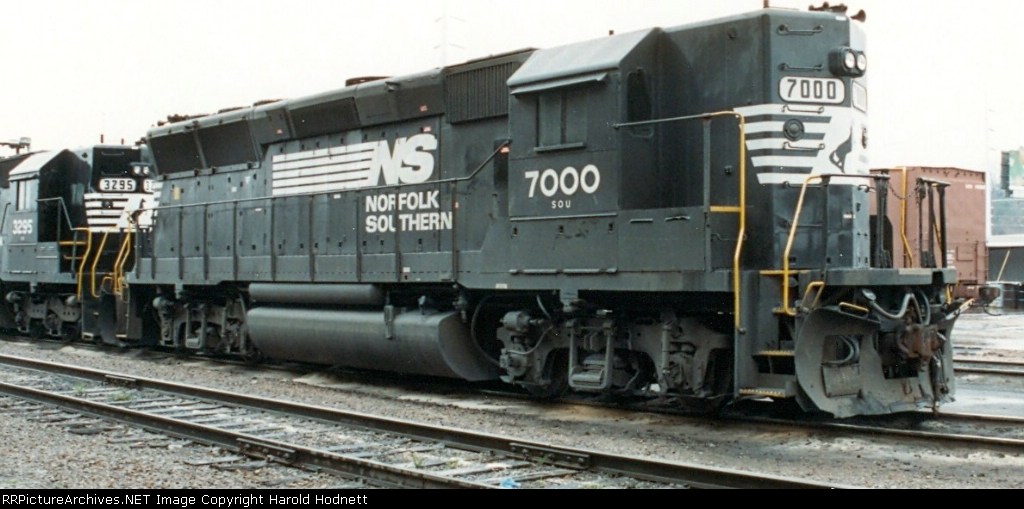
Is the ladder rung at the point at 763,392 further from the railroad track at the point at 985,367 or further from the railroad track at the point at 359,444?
the railroad track at the point at 985,367

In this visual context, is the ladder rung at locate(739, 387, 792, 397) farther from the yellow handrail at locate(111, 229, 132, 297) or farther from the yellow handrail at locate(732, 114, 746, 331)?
the yellow handrail at locate(111, 229, 132, 297)

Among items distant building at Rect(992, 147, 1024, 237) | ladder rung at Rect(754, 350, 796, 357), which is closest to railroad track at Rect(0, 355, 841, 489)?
ladder rung at Rect(754, 350, 796, 357)

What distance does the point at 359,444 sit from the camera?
8031mm

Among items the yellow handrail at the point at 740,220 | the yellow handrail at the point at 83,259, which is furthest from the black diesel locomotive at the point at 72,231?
the yellow handrail at the point at 740,220

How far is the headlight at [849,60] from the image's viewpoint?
8.66 m

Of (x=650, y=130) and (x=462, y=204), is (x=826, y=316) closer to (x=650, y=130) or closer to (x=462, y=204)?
(x=650, y=130)

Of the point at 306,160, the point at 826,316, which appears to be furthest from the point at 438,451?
the point at 306,160

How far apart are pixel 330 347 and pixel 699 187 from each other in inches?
203

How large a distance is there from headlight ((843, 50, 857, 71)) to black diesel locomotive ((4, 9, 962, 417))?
0.01 meters

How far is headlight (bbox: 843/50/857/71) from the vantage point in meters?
8.66

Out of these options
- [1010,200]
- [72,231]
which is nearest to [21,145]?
[72,231]

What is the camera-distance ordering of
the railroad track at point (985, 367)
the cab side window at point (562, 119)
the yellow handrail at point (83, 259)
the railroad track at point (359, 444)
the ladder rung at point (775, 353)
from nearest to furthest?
the railroad track at point (359, 444) → the ladder rung at point (775, 353) → the cab side window at point (562, 119) → the railroad track at point (985, 367) → the yellow handrail at point (83, 259)

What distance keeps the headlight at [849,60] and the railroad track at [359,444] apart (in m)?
4.03

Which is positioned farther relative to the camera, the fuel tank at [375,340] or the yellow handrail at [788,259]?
the fuel tank at [375,340]
